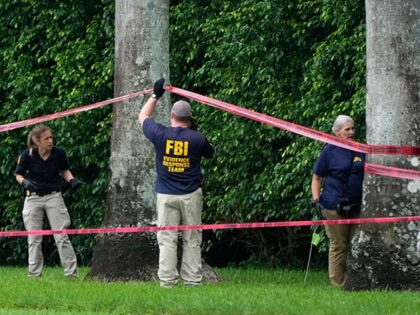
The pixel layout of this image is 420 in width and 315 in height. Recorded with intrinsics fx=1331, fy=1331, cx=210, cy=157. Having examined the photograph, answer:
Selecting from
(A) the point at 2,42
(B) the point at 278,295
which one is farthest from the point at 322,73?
(A) the point at 2,42

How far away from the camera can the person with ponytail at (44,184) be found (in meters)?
15.9

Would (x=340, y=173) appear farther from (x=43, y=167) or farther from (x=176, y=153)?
(x=43, y=167)

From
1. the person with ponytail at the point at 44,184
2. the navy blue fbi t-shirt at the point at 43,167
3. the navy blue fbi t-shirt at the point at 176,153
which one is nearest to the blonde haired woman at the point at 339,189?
the navy blue fbi t-shirt at the point at 176,153

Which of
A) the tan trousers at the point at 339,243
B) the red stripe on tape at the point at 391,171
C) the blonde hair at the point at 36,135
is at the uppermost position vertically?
the blonde hair at the point at 36,135

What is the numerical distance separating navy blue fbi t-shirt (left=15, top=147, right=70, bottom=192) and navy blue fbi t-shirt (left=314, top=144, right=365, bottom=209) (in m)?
3.38

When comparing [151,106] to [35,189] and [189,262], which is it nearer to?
[189,262]

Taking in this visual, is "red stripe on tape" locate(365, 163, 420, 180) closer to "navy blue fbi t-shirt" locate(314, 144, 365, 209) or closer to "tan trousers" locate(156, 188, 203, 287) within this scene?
"navy blue fbi t-shirt" locate(314, 144, 365, 209)

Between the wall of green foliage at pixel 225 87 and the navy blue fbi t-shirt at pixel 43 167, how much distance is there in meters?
3.07

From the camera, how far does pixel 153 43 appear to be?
15.0m

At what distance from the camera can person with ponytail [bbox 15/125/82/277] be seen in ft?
52.0

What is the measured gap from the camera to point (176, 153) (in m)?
13.5

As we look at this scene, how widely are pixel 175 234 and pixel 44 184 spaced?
2790mm

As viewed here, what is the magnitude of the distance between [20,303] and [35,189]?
3378 millimetres

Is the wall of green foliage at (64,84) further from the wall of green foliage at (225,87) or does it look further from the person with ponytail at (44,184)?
the person with ponytail at (44,184)
